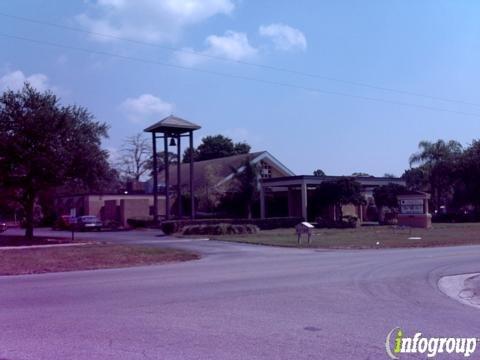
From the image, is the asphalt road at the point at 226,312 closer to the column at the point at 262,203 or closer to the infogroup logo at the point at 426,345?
the infogroup logo at the point at 426,345

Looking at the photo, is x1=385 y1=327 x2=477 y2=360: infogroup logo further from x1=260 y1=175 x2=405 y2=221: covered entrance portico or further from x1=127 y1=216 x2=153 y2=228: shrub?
x1=127 y1=216 x2=153 y2=228: shrub

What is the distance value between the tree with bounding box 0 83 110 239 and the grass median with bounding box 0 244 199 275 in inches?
240

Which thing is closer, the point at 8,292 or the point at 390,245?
the point at 8,292

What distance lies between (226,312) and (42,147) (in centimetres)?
2514

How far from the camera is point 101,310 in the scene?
37.2 feet

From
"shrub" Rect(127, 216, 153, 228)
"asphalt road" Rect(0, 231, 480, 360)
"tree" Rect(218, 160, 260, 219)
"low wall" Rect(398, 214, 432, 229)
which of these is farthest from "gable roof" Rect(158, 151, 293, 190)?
"asphalt road" Rect(0, 231, 480, 360)

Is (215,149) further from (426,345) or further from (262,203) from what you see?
(426,345)

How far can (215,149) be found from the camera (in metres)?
102

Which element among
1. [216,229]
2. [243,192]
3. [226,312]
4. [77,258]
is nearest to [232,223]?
[216,229]

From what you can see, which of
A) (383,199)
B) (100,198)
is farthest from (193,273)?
(100,198)

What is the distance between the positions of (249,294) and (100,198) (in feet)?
172

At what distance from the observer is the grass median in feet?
70.0

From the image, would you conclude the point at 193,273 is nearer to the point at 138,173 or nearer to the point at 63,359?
the point at 63,359

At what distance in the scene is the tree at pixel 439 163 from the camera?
67.2 m
